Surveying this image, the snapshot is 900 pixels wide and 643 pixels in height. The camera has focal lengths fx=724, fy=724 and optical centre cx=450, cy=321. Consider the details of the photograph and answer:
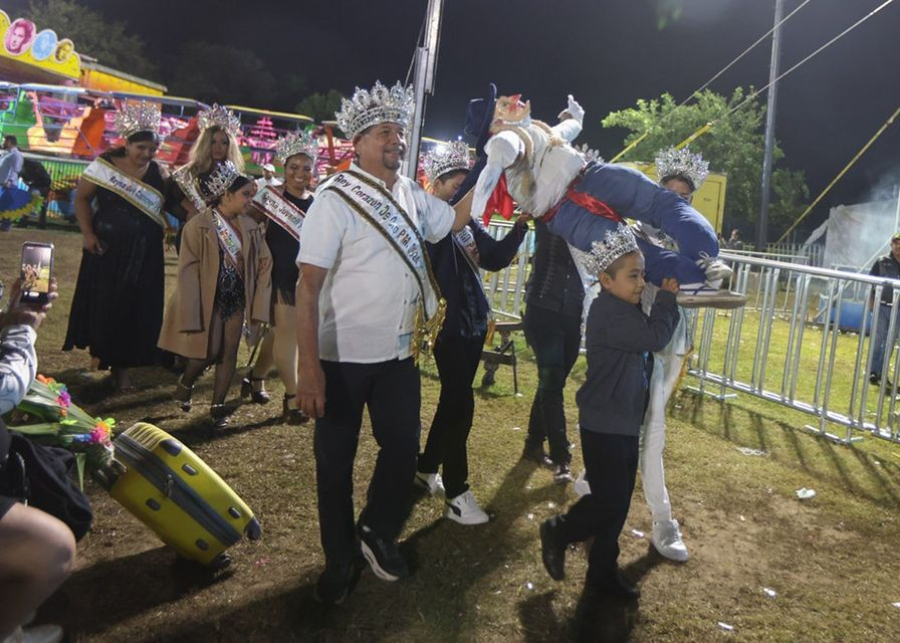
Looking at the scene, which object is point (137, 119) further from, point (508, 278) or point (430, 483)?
point (508, 278)

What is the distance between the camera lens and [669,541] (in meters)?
3.71

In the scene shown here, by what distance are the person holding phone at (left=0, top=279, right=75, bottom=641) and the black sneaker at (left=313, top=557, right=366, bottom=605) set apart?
1.08 meters

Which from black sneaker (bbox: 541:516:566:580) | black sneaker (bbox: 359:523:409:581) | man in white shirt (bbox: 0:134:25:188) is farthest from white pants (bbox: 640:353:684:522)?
man in white shirt (bbox: 0:134:25:188)

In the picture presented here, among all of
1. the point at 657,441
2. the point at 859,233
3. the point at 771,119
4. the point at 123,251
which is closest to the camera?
the point at 657,441

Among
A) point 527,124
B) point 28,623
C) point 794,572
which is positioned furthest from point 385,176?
point 794,572

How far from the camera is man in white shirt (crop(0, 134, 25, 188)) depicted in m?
15.5

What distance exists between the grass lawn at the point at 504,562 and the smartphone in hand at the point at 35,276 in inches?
50.8

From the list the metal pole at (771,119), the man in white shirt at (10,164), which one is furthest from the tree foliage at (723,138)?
the man in white shirt at (10,164)

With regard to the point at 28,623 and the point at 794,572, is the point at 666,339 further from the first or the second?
the point at 28,623

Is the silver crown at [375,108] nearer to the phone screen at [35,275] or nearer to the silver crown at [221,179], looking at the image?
the phone screen at [35,275]

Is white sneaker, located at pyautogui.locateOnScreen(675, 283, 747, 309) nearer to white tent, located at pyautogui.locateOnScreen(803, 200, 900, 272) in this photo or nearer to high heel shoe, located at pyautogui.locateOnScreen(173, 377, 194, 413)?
high heel shoe, located at pyautogui.locateOnScreen(173, 377, 194, 413)

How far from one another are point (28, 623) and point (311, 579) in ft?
3.59

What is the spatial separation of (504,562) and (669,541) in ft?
2.88

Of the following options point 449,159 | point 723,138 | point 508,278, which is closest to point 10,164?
point 508,278
